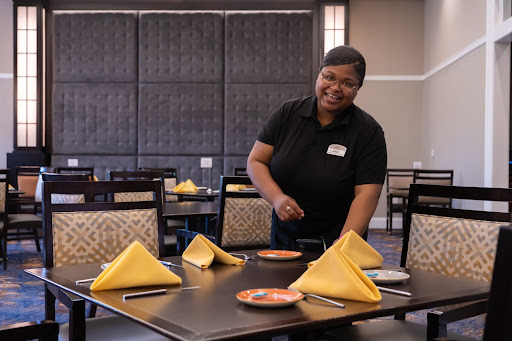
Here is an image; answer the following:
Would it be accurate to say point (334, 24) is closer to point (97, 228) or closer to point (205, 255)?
point (97, 228)

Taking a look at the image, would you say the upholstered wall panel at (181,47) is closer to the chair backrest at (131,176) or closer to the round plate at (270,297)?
the chair backrest at (131,176)

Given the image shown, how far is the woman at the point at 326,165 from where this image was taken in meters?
1.96

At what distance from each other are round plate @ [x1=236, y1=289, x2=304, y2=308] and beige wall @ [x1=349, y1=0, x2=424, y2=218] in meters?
7.99

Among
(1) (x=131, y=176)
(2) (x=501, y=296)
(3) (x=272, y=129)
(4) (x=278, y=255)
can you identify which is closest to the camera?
(2) (x=501, y=296)

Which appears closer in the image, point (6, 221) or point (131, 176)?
point (131, 176)

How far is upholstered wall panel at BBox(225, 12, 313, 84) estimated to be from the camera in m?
8.80

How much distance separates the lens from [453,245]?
2.05 meters

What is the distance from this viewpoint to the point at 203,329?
104cm

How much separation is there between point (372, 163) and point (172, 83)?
23.5 feet

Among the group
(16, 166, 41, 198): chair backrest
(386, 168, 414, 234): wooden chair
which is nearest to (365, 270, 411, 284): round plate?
(386, 168, 414, 234): wooden chair

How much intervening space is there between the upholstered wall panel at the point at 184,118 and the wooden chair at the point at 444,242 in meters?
6.84

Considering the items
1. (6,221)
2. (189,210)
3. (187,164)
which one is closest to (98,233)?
(189,210)

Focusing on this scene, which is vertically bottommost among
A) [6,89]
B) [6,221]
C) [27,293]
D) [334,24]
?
[27,293]

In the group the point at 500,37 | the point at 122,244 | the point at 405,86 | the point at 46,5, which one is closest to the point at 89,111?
the point at 46,5
